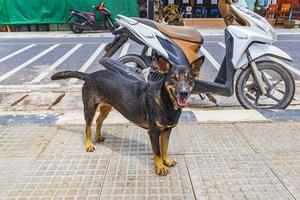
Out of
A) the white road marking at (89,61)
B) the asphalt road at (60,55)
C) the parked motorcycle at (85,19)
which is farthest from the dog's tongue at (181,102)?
the parked motorcycle at (85,19)

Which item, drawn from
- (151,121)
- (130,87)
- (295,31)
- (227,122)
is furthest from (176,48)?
(295,31)

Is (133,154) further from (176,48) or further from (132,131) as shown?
(176,48)

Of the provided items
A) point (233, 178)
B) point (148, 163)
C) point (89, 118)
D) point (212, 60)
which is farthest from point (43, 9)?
point (233, 178)

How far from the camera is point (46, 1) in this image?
1548 cm

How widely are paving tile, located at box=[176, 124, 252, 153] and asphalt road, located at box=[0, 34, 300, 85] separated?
280cm

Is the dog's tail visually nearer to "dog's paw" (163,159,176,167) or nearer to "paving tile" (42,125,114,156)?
"paving tile" (42,125,114,156)

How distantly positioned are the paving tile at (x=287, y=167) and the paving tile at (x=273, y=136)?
121 mm

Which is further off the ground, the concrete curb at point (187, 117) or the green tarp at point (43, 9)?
the green tarp at point (43, 9)

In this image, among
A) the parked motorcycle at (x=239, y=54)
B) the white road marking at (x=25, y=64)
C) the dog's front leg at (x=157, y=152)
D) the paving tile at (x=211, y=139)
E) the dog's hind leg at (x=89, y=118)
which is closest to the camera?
the dog's front leg at (x=157, y=152)

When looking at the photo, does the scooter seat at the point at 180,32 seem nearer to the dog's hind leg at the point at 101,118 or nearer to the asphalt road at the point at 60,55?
the dog's hind leg at the point at 101,118

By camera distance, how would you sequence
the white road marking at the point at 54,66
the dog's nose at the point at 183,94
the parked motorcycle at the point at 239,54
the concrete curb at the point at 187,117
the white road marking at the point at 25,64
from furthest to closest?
the white road marking at the point at 25,64
the white road marking at the point at 54,66
the parked motorcycle at the point at 239,54
the concrete curb at the point at 187,117
the dog's nose at the point at 183,94

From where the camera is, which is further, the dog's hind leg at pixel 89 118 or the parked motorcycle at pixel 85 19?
the parked motorcycle at pixel 85 19

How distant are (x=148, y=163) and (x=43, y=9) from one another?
1408 cm

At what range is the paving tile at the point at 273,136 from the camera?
356 centimetres
